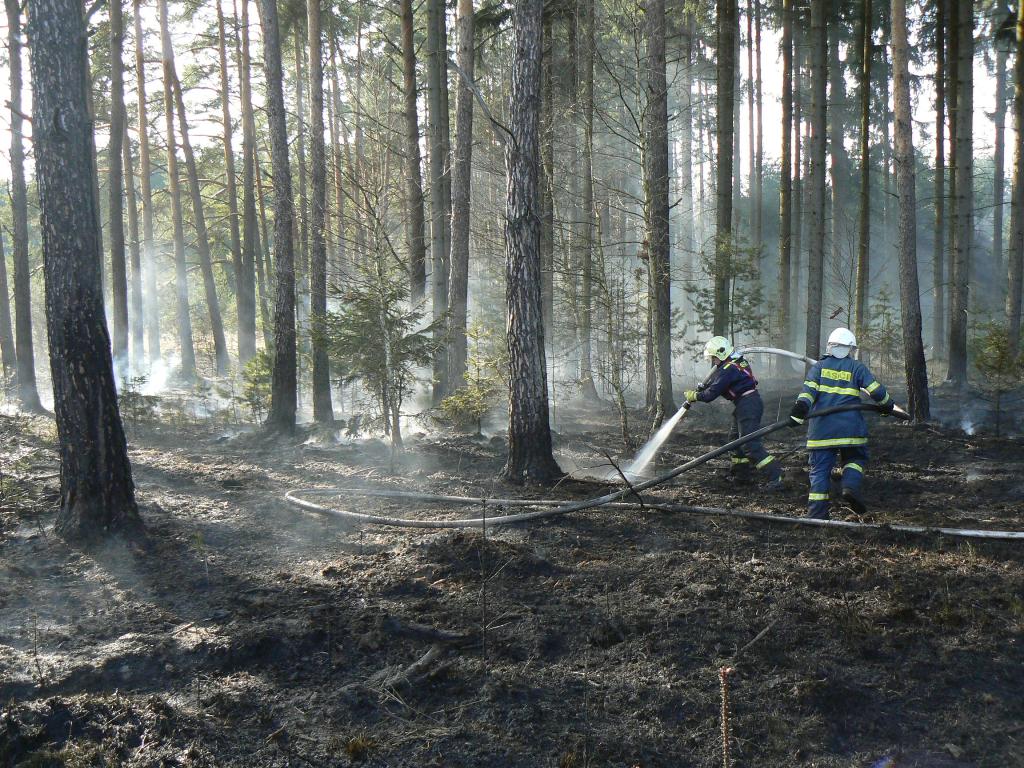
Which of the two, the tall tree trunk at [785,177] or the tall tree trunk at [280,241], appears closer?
the tall tree trunk at [280,241]

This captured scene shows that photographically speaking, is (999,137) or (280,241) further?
(999,137)

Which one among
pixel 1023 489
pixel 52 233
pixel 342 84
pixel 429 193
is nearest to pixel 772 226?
pixel 342 84

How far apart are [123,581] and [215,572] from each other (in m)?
0.70

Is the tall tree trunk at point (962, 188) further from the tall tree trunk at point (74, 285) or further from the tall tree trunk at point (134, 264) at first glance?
the tall tree trunk at point (134, 264)

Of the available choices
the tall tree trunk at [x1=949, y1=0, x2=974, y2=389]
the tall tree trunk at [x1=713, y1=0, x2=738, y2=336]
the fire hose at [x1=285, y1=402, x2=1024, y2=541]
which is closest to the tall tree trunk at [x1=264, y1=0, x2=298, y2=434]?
the fire hose at [x1=285, y1=402, x2=1024, y2=541]

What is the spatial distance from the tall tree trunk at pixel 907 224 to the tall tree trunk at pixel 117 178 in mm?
16919

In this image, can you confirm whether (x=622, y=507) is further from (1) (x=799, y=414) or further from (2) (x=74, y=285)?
(2) (x=74, y=285)

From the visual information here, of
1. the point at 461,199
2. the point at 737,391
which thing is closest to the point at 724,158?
the point at 461,199

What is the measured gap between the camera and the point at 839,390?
731 cm

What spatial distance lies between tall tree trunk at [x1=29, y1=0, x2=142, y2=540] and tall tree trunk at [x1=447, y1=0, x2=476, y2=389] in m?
7.53

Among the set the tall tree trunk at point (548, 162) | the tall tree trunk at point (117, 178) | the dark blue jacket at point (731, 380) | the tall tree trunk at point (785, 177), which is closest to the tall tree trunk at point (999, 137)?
the tall tree trunk at point (785, 177)

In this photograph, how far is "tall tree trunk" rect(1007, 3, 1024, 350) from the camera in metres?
16.9

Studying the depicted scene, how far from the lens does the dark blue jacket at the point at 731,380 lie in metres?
9.23

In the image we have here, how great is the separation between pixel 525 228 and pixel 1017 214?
15.0 metres
